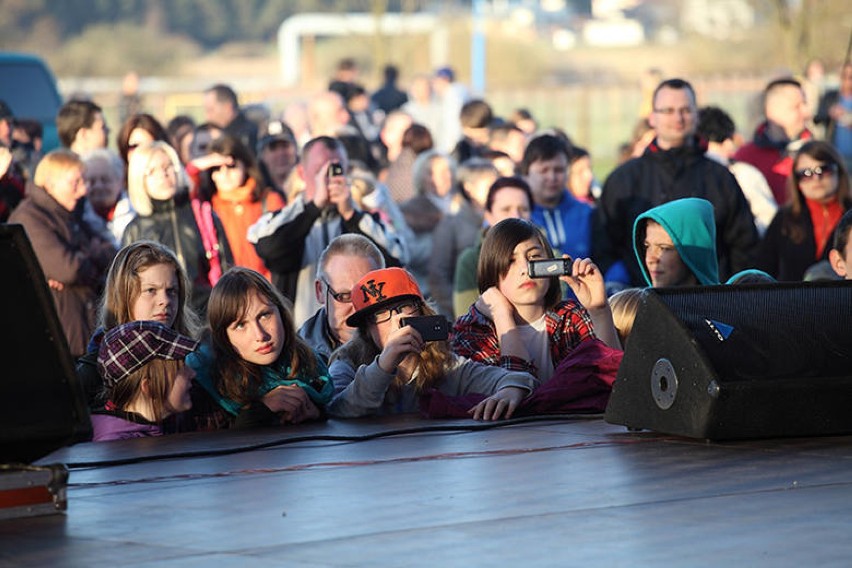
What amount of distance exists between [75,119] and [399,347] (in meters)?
7.47

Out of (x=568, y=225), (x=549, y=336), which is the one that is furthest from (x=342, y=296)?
(x=568, y=225)

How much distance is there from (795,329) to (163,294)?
274cm

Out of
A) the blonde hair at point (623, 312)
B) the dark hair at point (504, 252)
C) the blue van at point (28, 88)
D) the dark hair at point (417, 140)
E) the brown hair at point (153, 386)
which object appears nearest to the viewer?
the brown hair at point (153, 386)

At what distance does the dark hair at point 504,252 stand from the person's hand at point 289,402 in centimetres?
107

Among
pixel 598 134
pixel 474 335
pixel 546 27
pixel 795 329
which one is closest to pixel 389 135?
pixel 474 335

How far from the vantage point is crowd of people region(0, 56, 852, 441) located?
724 cm

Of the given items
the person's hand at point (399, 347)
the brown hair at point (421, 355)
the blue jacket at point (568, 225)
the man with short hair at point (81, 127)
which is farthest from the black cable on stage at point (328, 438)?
the man with short hair at point (81, 127)

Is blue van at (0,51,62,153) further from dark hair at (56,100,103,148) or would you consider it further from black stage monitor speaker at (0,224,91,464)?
black stage monitor speaker at (0,224,91,464)

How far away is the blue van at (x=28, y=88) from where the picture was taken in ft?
62.0

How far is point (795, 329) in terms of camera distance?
255 inches

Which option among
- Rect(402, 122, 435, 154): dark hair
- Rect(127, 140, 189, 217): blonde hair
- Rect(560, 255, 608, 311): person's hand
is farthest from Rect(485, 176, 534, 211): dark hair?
Rect(402, 122, 435, 154): dark hair

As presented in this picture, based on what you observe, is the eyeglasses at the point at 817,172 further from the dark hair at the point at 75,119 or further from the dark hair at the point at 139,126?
the dark hair at the point at 75,119

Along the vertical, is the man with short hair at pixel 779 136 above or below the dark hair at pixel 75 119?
below

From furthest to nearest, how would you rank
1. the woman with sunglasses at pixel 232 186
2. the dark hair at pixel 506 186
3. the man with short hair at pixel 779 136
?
the man with short hair at pixel 779 136
the woman with sunglasses at pixel 232 186
the dark hair at pixel 506 186
